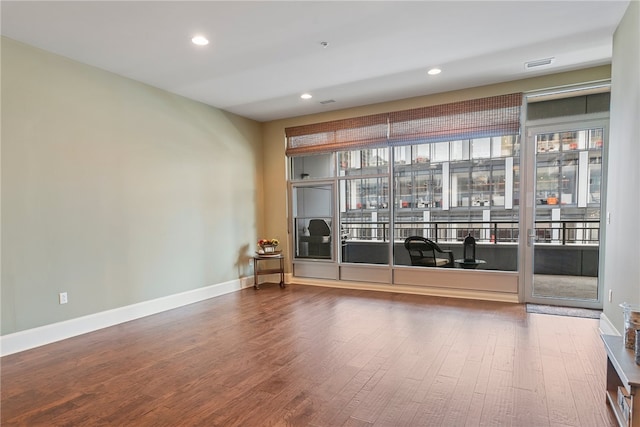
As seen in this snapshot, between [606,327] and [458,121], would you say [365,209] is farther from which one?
[606,327]

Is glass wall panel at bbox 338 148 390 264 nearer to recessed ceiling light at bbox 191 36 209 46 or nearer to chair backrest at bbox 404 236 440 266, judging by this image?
chair backrest at bbox 404 236 440 266

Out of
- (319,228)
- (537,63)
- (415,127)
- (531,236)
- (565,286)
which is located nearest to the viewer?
(537,63)

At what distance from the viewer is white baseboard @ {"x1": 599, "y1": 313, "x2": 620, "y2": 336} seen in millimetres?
3229

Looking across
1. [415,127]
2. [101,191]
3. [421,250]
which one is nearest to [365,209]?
[421,250]

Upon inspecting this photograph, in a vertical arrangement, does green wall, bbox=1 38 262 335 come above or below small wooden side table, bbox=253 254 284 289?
above

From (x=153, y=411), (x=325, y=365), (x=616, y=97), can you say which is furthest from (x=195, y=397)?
(x=616, y=97)

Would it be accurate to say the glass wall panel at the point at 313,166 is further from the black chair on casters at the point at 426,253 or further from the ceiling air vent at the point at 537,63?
the ceiling air vent at the point at 537,63

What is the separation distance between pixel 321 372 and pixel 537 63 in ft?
13.7

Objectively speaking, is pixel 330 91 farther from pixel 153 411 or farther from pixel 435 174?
pixel 153 411

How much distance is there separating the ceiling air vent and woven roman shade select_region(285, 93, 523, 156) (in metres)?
0.48

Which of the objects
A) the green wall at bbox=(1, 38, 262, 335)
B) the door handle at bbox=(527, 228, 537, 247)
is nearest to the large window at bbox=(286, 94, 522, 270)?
the door handle at bbox=(527, 228, 537, 247)

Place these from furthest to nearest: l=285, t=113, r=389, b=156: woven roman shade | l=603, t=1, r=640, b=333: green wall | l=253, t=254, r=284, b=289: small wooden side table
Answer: l=253, t=254, r=284, b=289: small wooden side table
l=285, t=113, r=389, b=156: woven roman shade
l=603, t=1, r=640, b=333: green wall

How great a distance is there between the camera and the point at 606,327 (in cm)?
343

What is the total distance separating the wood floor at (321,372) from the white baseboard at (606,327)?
0.31ft
